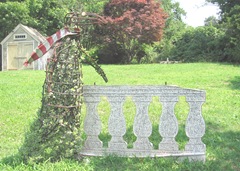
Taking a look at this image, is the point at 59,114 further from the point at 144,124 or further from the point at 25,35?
the point at 25,35

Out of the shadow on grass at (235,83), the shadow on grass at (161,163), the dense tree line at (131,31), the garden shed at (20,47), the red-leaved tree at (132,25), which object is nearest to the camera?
the shadow on grass at (161,163)

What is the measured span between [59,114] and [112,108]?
0.66 meters

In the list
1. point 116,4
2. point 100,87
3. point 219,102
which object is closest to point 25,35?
point 116,4

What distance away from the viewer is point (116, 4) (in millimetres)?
21250

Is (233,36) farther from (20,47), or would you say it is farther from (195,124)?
(195,124)

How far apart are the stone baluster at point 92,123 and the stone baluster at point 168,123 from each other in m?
0.77

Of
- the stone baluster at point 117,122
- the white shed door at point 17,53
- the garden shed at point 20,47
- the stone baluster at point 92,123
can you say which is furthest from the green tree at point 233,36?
the stone baluster at point 92,123

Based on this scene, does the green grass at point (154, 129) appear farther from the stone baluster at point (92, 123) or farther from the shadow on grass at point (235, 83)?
the stone baluster at point (92, 123)

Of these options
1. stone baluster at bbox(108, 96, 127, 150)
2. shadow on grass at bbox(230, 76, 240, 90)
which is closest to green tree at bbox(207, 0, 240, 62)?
shadow on grass at bbox(230, 76, 240, 90)

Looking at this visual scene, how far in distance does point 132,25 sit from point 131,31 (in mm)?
559

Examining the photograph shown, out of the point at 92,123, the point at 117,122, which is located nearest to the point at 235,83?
the point at 117,122

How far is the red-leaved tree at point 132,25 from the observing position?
2008cm

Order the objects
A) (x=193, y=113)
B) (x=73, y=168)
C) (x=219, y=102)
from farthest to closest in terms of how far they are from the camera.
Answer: (x=219, y=102)
(x=193, y=113)
(x=73, y=168)

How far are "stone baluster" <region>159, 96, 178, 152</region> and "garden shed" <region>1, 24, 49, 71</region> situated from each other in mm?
15312
